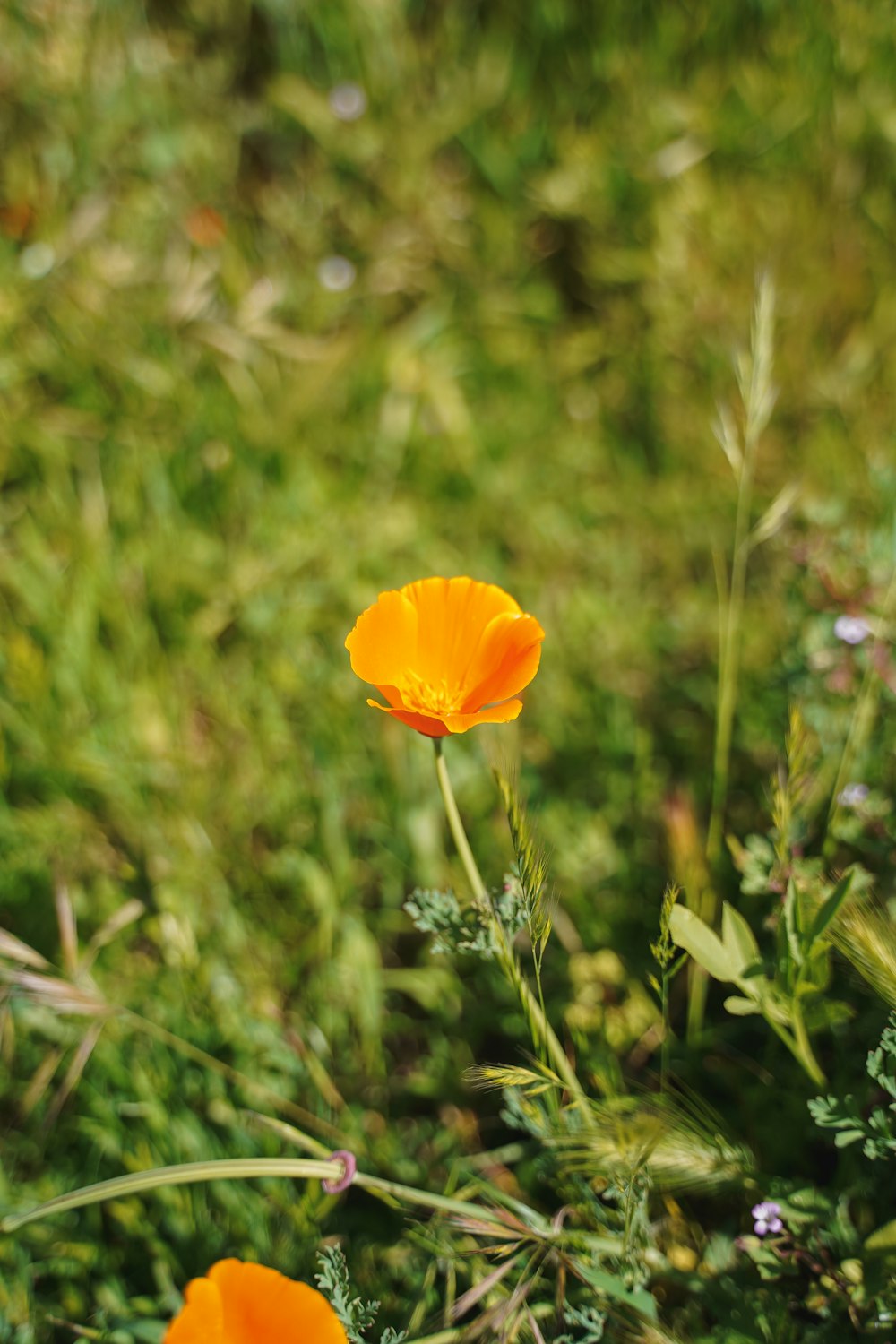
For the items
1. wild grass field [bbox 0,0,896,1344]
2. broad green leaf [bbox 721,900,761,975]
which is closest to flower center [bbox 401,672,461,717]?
wild grass field [bbox 0,0,896,1344]

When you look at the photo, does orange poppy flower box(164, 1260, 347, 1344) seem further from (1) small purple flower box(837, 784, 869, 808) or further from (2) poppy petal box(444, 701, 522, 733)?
(1) small purple flower box(837, 784, 869, 808)

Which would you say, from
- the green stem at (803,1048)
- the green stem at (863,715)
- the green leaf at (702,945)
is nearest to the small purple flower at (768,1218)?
the green stem at (803,1048)

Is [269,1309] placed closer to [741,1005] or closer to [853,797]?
[741,1005]

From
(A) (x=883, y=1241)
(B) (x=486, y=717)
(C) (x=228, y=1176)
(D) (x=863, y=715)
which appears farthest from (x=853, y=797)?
(C) (x=228, y=1176)

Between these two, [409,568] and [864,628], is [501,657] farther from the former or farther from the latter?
[409,568]

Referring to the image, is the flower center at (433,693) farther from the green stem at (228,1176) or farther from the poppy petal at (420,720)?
the green stem at (228,1176)
